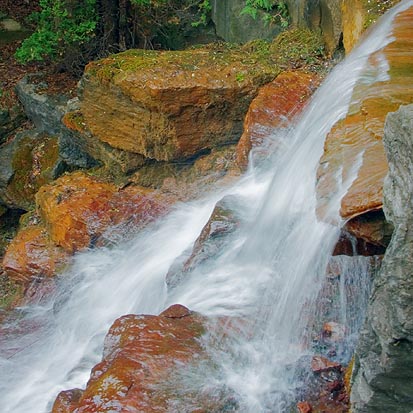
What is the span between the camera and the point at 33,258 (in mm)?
7715

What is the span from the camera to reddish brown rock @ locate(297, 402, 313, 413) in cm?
398

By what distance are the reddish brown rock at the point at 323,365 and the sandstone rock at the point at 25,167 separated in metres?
5.78

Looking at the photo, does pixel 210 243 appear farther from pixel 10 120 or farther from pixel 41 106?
pixel 10 120

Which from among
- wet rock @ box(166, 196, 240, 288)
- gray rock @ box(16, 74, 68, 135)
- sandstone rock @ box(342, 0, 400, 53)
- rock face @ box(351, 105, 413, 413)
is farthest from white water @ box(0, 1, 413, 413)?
gray rock @ box(16, 74, 68, 135)

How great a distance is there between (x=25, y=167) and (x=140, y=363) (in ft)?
19.4

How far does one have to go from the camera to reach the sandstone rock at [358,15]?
22.3 feet

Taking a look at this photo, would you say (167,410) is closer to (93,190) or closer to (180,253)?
(180,253)

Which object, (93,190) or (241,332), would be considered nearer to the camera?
(241,332)

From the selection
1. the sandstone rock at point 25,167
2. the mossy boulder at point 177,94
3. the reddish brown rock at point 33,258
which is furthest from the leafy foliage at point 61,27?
the reddish brown rock at point 33,258

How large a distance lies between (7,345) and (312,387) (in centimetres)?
374

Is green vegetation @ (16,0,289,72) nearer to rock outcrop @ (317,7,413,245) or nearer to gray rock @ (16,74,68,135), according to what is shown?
gray rock @ (16,74,68,135)

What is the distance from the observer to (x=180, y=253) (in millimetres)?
6609

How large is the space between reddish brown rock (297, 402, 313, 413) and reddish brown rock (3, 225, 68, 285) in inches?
160

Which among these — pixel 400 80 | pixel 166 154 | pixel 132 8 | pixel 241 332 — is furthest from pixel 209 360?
pixel 132 8
